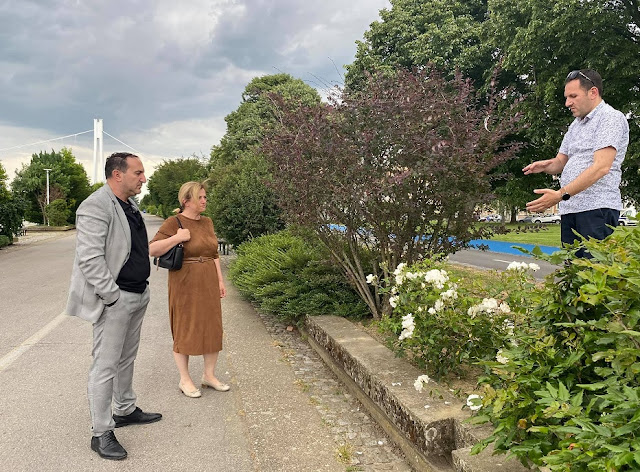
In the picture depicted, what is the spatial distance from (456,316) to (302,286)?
3258 millimetres

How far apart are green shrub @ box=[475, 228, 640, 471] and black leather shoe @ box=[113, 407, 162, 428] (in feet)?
8.93

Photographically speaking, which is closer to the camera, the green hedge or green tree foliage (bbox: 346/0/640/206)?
green tree foliage (bbox: 346/0/640/206)

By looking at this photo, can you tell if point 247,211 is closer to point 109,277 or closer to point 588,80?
point 109,277

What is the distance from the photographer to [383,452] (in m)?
3.41

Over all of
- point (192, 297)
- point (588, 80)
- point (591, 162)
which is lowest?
point (192, 297)

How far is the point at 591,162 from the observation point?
3.54 metres

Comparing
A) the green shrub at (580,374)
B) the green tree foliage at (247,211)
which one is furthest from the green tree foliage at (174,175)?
the green shrub at (580,374)

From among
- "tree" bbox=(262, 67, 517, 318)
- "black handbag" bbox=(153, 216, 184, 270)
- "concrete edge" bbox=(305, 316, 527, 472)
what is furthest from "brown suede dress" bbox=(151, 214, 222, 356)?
"tree" bbox=(262, 67, 517, 318)

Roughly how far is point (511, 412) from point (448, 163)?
304 cm

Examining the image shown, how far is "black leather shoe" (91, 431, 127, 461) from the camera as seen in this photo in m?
3.34

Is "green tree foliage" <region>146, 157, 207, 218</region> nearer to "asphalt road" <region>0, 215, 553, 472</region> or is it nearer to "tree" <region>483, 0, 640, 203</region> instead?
"tree" <region>483, 0, 640, 203</region>

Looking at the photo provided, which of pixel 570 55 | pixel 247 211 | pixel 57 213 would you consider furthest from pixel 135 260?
pixel 57 213

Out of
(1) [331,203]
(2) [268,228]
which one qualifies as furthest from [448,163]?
(2) [268,228]

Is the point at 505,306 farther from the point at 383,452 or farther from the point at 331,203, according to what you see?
the point at 331,203
